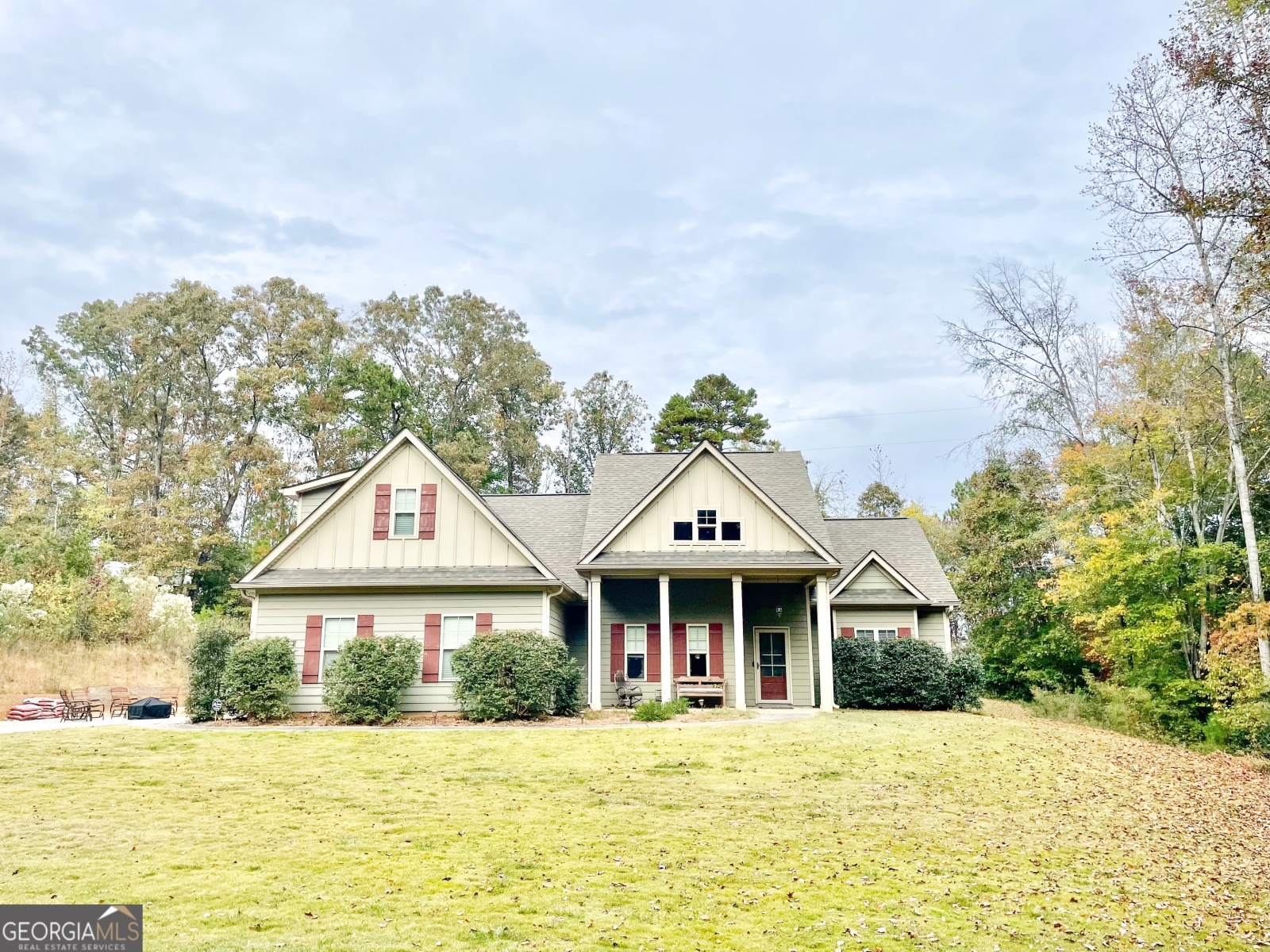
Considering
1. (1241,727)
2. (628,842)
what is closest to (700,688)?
(628,842)

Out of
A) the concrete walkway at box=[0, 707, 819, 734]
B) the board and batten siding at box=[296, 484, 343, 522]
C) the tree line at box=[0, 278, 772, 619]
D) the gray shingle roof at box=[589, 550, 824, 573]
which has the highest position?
the tree line at box=[0, 278, 772, 619]

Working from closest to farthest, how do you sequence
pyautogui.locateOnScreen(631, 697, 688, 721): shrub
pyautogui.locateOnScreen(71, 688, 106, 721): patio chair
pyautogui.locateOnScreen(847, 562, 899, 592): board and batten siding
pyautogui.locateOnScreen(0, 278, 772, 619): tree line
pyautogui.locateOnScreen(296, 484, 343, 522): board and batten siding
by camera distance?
pyautogui.locateOnScreen(631, 697, 688, 721): shrub → pyautogui.locateOnScreen(71, 688, 106, 721): patio chair → pyautogui.locateOnScreen(296, 484, 343, 522): board and batten siding → pyautogui.locateOnScreen(847, 562, 899, 592): board and batten siding → pyautogui.locateOnScreen(0, 278, 772, 619): tree line

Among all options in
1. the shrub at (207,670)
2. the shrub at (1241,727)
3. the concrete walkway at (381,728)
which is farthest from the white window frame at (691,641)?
the shrub at (1241,727)

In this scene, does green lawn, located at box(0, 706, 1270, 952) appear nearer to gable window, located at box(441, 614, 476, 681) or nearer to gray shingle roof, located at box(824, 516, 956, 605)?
gable window, located at box(441, 614, 476, 681)

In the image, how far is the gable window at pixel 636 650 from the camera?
2211 centimetres

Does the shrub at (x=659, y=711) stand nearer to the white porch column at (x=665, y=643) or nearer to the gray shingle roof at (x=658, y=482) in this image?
the white porch column at (x=665, y=643)

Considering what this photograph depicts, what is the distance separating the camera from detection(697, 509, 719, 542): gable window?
21266mm

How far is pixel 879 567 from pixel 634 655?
7717 millimetres

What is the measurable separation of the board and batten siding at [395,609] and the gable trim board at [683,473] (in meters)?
1.90

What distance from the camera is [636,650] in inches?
877

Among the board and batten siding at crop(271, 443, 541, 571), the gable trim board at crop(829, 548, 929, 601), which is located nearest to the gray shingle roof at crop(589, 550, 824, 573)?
the board and batten siding at crop(271, 443, 541, 571)

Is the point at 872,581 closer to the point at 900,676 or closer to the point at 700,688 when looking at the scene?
the point at 900,676

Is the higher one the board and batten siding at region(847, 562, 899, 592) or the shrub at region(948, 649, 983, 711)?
the board and batten siding at region(847, 562, 899, 592)

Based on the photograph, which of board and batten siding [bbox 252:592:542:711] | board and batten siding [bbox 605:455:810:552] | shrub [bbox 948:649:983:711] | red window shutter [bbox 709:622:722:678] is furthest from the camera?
red window shutter [bbox 709:622:722:678]
